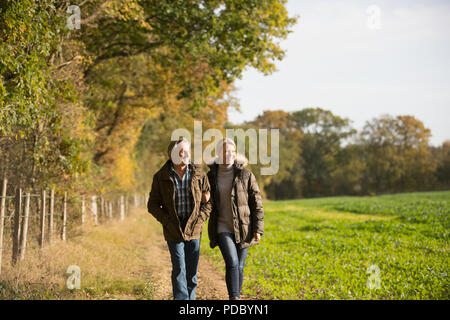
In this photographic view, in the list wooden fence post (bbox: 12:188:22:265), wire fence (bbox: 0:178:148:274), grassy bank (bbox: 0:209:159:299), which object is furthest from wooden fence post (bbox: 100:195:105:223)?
wooden fence post (bbox: 12:188:22:265)

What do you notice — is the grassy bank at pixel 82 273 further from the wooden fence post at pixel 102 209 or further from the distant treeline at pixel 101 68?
the wooden fence post at pixel 102 209

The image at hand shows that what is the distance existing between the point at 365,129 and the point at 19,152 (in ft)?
219

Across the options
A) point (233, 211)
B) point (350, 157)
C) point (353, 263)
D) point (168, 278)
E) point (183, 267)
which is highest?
point (350, 157)

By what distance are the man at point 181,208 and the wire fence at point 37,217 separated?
3847 mm

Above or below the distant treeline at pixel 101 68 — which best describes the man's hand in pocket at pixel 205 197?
below

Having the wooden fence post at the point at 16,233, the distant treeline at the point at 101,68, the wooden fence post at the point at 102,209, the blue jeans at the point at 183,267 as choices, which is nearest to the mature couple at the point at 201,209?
the blue jeans at the point at 183,267

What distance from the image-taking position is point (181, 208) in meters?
5.34

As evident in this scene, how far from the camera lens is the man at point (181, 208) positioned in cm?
520

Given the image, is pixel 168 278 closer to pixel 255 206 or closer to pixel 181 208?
pixel 181 208

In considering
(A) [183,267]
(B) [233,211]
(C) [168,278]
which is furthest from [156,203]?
(C) [168,278]

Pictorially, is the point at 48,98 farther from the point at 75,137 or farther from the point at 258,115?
the point at 258,115

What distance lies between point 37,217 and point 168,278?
3.81 m

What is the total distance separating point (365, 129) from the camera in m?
69.1
